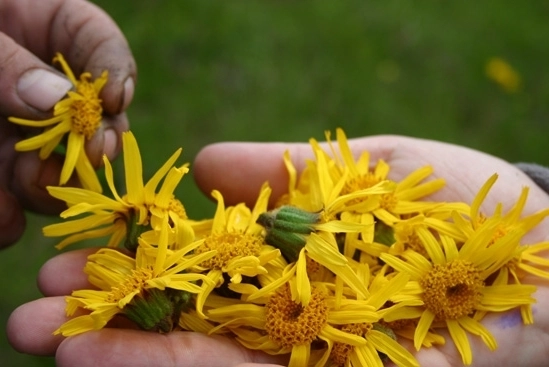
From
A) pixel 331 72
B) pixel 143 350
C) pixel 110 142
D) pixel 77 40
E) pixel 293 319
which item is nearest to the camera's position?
pixel 143 350

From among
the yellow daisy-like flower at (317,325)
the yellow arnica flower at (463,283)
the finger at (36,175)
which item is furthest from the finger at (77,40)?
the yellow arnica flower at (463,283)

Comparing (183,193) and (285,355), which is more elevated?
(285,355)

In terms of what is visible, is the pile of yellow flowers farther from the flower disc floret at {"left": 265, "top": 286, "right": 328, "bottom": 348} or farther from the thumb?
the thumb

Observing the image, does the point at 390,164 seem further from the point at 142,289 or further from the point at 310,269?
the point at 142,289

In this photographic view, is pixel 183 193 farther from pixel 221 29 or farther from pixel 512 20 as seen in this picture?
pixel 512 20

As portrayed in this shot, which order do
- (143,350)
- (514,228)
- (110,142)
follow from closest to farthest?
1. (143,350)
2. (514,228)
3. (110,142)

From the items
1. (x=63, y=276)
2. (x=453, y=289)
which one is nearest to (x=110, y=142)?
(x=63, y=276)

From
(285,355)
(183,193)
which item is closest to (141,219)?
(285,355)

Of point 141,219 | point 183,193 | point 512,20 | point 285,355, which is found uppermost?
point 512,20
